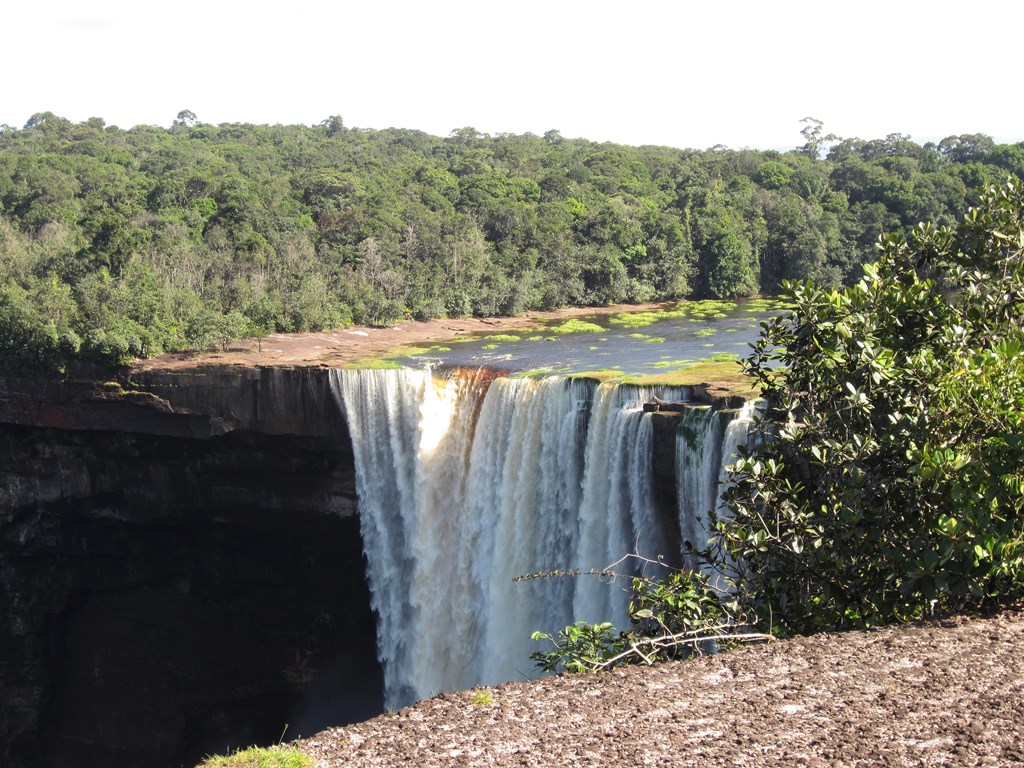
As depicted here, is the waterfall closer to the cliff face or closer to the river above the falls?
the river above the falls

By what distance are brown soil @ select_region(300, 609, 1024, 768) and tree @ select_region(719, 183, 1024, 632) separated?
0.78m

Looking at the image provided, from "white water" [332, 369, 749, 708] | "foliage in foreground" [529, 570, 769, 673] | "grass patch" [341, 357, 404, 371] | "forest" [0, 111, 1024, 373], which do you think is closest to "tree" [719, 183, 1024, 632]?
"foliage in foreground" [529, 570, 769, 673]

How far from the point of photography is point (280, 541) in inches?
1152

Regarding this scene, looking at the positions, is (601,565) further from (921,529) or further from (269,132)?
(269,132)

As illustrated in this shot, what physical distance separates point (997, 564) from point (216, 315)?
26254 mm

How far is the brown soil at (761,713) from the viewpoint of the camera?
319 inches

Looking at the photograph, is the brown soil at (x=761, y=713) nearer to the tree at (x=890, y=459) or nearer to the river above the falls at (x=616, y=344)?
the tree at (x=890, y=459)

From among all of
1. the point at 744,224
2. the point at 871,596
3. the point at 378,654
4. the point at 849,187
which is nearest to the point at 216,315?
the point at 378,654

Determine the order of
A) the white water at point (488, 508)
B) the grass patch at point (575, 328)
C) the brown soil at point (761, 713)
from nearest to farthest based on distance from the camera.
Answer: the brown soil at point (761, 713)
the white water at point (488, 508)
the grass patch at point (575, 328)

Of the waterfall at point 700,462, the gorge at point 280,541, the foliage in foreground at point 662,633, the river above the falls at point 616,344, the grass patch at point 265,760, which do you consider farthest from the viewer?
the river above the falls at point 616,344

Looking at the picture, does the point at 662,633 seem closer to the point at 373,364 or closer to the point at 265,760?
the point at 265,760

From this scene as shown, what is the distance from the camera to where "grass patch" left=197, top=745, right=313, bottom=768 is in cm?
855

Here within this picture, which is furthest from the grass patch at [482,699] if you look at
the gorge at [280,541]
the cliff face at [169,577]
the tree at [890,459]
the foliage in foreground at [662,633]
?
the cliff face at [169,577]

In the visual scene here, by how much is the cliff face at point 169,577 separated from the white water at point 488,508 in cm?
187
